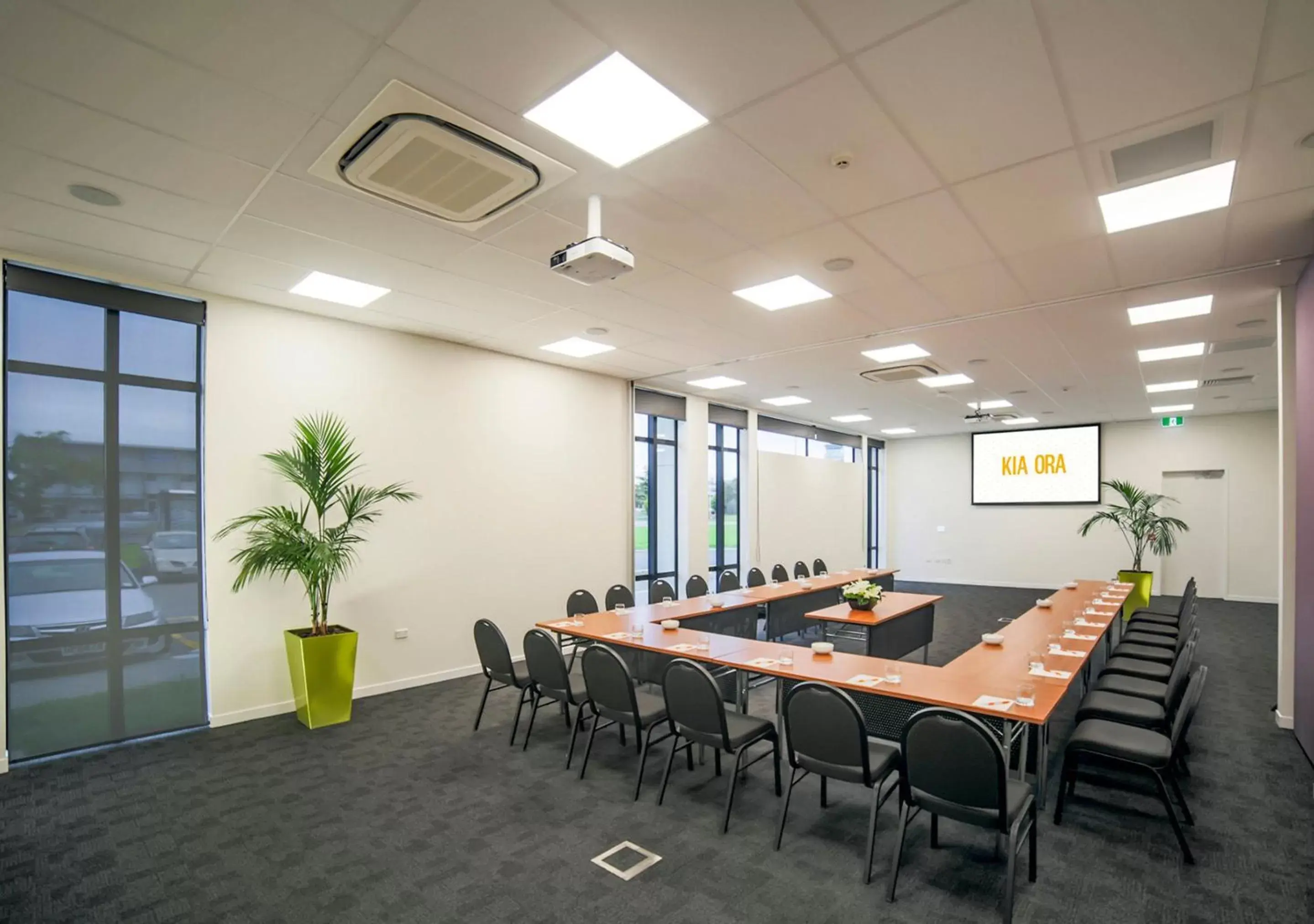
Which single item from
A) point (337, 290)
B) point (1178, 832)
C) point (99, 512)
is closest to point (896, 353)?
point (1178, 832)

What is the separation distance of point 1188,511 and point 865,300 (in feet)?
35.3

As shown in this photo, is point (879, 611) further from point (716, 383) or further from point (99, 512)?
point (99, 512)

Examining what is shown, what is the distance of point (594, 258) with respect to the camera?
3135mm

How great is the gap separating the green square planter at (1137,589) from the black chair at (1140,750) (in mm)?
7267

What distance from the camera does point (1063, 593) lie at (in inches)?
285

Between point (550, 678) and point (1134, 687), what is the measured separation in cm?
406

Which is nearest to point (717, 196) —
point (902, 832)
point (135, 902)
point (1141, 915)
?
point (902, 832)

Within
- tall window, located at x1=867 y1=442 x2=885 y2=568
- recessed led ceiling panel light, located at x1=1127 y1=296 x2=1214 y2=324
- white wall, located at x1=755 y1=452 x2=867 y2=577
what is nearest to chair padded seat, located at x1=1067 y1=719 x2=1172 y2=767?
recessed led ceiling panel light, located at x1=1127 y1=296 x2=1214 y2=324

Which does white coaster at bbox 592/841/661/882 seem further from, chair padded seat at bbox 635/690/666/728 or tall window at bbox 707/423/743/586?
tall window at bbox 707/423/743/586

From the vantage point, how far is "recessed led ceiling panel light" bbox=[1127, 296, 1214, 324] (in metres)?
5.00

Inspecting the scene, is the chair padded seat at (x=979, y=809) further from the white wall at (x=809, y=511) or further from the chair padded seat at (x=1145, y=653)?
the white wall at (x=809, y=511)

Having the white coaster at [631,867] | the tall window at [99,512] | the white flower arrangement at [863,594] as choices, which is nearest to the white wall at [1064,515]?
the white flower arrangement at [863,594]

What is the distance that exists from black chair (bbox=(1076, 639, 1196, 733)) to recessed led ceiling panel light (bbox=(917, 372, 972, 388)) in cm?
430

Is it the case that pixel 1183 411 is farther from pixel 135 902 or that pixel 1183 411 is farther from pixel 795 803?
pixel 135 902
